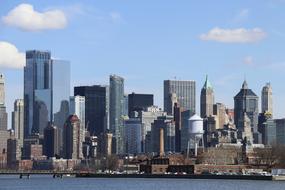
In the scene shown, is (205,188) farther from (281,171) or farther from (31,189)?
(281,171)

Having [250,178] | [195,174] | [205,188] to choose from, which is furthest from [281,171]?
[205,188]

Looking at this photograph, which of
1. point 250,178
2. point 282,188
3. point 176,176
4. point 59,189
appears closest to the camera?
point 282,188

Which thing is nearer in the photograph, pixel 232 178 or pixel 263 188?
pixel 263 188

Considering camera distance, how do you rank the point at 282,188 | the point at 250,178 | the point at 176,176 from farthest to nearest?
the point at 176,176, the point at 250,178, the point at 282,188

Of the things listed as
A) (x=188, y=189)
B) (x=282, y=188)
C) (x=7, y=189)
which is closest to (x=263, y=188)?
(x=282, y=188)

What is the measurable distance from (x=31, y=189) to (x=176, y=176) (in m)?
67.7

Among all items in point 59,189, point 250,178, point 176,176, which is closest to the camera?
point 59,189

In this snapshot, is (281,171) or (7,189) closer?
(7,189)

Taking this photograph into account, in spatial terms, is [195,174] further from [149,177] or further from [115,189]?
[115,189]

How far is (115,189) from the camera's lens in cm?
11894

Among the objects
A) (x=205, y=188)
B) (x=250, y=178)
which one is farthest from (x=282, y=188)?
(x=250, y=178)

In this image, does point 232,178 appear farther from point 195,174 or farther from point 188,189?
point 188,189

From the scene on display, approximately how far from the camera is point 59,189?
123 meters

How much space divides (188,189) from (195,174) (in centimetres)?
7585
